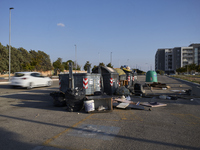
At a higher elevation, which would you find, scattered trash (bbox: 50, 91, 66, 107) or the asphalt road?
scattered trash (bbox: 50, 91, 66, 107)

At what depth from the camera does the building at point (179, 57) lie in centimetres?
10712

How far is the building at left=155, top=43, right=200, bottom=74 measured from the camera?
351ft

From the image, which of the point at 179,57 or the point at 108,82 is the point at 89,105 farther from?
the point at 179,57

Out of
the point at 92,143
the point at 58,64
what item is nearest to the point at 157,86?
the point at 92,143

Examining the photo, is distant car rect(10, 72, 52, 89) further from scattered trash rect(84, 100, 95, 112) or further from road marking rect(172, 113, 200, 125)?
road marking rect(172, 113, 200, 125)

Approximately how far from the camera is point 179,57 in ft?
364

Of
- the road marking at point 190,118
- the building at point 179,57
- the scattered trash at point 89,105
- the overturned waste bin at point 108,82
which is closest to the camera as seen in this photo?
the road marking at point 190,118

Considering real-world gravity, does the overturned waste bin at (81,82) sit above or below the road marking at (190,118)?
above

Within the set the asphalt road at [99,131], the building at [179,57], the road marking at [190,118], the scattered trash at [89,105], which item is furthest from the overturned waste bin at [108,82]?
the building at [179,57]

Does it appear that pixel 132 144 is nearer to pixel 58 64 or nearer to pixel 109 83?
pixel 109 83

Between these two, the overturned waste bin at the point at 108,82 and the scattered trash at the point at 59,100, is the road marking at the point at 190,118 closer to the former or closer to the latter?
the scattered trash at the point at 59,100

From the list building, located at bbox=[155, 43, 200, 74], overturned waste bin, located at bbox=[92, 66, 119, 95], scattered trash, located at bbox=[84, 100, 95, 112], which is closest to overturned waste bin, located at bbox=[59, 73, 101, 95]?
overturned waste bin, located at bbox=[92, 66, 119, 95]

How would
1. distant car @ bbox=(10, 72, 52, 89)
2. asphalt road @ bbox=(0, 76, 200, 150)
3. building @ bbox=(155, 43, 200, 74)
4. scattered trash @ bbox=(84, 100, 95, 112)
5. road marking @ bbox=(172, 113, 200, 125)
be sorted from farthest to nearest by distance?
building @ bbox=(155, 43, 200, 74)
distant car @ bbox=(10, 72, 52, 89)
scattered trash @ bbox=(84, 100, 95, 112)
road marking @ bbox=(172, 113, 200, 125)
asphalt road @ bbox=(0, 76, 200, 150)

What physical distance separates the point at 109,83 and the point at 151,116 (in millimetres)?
5856
